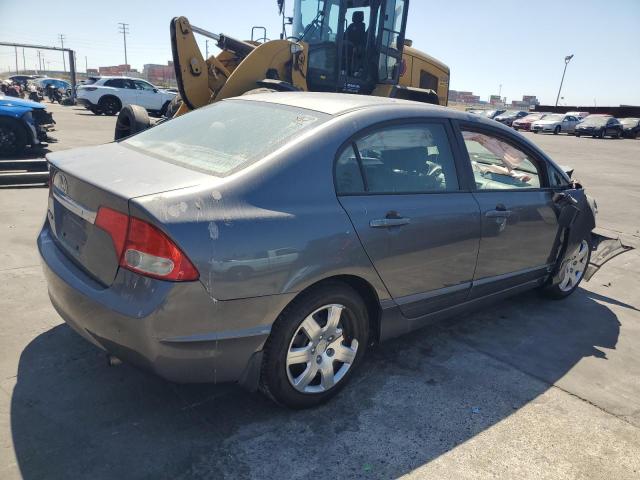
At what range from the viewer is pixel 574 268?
15.2 ft

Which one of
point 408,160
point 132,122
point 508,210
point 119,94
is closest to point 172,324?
point 408,160

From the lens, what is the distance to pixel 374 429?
8.64 ft

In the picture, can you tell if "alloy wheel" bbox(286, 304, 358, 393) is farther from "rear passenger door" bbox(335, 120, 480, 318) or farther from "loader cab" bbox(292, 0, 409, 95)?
"loader cab" bbox(292, 0, 409, 95)

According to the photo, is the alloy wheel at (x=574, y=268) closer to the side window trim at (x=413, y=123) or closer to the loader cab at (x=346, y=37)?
the side window trim at (x=413, y=123)

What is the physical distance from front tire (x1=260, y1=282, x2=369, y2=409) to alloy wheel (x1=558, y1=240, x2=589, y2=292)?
2.49 meters

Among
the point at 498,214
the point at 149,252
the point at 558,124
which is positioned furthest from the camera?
the point at 558,124

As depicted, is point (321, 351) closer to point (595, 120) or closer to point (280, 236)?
point (280, 236)

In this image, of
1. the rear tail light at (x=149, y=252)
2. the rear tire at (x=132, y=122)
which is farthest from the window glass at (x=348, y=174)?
the rear tire at (x=132, y=122)

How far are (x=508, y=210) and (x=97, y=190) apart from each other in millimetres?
2646

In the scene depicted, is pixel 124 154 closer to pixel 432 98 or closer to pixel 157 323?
pixel 157 323

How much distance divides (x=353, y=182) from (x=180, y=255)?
1.07 m

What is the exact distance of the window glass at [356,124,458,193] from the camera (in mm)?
2875

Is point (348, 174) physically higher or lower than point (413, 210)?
higher

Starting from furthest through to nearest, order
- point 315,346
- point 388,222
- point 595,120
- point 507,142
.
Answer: point 595,120 → point 507,142 → point 388,222 → point 315,346
